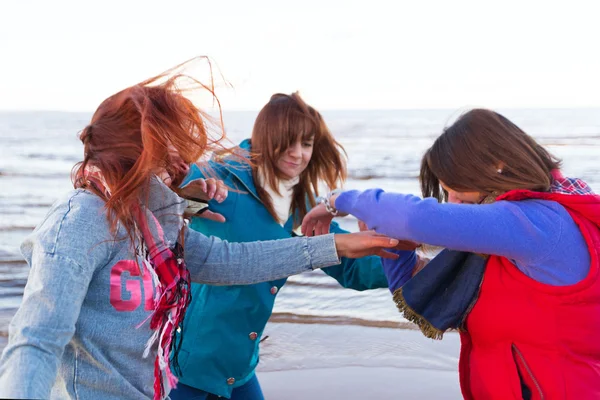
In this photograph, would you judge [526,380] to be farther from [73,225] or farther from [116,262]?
[73,225]

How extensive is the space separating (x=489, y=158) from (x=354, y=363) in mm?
3042

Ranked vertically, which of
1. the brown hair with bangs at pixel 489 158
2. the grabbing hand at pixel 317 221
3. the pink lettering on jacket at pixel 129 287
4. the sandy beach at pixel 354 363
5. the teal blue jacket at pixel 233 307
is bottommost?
the sandy beach at pixel 354 363

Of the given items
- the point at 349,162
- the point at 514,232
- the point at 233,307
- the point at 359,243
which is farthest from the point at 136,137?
the point at 349,162

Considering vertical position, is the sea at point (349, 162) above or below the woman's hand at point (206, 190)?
below

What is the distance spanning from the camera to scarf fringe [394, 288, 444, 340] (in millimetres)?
2232

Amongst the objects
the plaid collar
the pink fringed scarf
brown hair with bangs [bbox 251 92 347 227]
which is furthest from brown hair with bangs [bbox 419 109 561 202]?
brown hair with bangs [bbox 251 92 347 227]

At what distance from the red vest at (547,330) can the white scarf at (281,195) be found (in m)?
1.24

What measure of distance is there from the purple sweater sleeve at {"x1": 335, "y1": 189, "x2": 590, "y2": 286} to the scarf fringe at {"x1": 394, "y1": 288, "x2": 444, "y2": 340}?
41 centimetres

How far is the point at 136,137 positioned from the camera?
5.85 ft

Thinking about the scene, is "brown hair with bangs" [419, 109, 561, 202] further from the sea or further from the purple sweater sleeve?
the sea

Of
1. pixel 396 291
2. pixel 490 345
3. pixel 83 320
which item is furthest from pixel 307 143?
pixel 83 320

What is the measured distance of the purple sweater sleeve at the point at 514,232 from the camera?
1869 mm

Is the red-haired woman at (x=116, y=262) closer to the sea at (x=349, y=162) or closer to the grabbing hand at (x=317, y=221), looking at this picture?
the grabbing hand at (x=317, y=221)

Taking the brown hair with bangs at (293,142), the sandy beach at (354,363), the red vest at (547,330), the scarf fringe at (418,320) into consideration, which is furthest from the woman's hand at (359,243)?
the sandy beach at (354,363)
